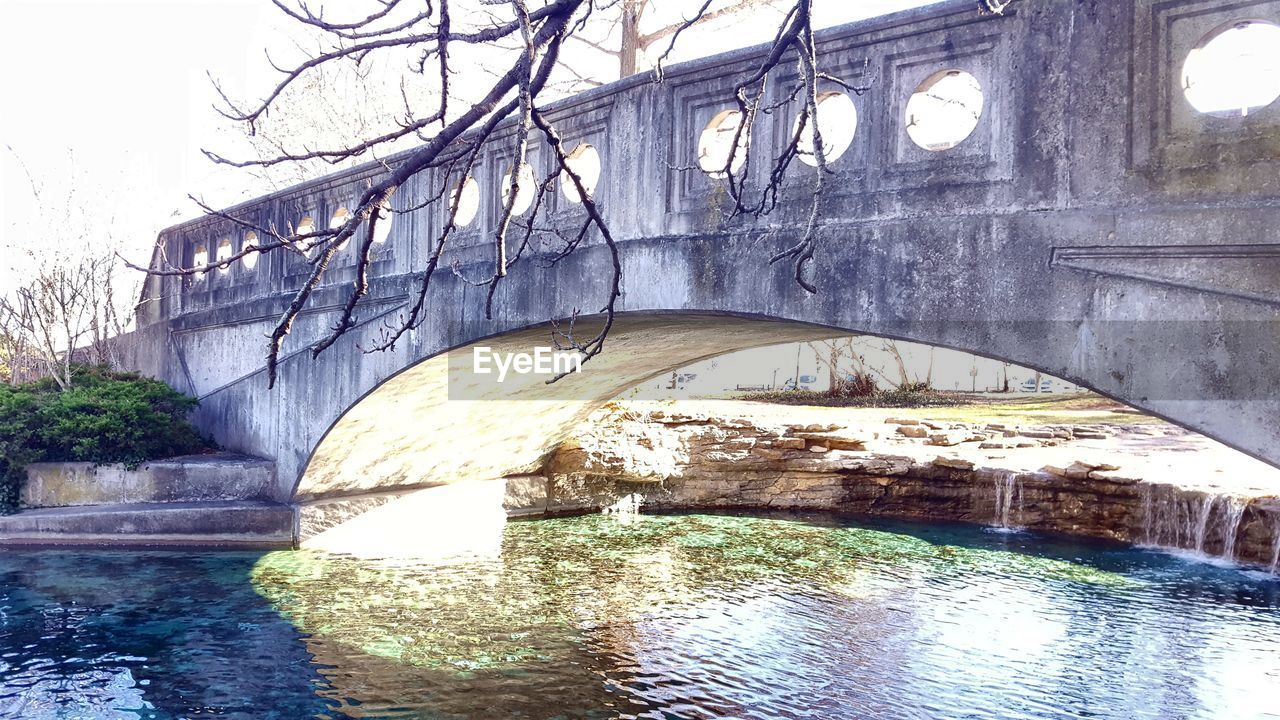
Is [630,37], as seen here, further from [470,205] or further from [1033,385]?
[1033,385]

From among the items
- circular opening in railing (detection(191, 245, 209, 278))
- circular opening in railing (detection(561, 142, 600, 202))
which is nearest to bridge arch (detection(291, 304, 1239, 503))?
circular opening in railing (detection(561, 142, 600, 202))

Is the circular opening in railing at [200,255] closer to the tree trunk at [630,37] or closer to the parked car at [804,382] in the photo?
the tree trunk at [630,37]

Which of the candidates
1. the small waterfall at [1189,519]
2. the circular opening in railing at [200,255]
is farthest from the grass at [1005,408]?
the circular opening in railing at [200,255]

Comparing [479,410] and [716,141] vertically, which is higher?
[716,141]

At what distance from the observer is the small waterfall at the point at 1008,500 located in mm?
12539

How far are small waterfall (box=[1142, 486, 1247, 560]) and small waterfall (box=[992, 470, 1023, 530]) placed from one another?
1.49 meters

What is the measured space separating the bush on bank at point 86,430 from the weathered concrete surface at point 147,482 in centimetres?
15

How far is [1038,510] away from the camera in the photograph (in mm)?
12430

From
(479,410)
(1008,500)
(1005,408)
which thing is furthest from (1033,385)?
(479,410)

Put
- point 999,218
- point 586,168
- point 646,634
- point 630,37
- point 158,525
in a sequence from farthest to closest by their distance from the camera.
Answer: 1. point 630,37
2. point 158,525
3. point 646,634
4. point 586,168
5. point 999,218

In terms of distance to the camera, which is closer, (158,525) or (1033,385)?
(158,525)

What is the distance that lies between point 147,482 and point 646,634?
6.47 metres

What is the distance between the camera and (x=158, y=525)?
1023 centimetres

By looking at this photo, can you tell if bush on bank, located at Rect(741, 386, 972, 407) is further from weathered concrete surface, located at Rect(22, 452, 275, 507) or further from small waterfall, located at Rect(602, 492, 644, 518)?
weathered concrete surface, located at Rect(22, 452, 275, 507)
